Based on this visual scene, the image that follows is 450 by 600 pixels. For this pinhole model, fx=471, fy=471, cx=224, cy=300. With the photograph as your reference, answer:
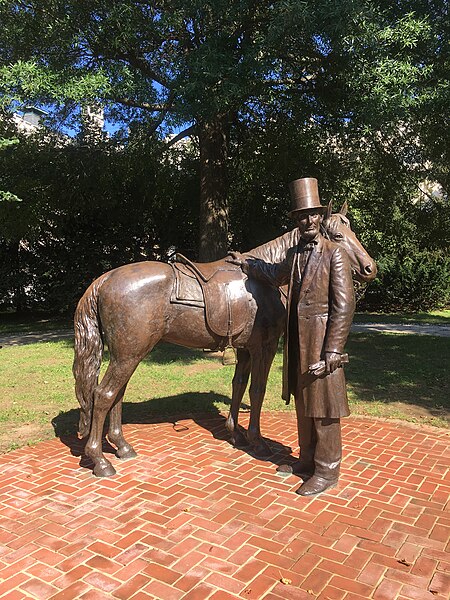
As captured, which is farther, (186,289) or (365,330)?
(365,330)

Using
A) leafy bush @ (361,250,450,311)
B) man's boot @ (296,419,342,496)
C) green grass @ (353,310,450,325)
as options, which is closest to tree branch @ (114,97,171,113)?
man's boot @ (296,419,342,496)

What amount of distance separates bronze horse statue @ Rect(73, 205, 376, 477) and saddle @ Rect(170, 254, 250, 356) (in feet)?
0.10

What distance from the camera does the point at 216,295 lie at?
14.6 feet

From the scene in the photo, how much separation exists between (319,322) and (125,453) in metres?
2.31

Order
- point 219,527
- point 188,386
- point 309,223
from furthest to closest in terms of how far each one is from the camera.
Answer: point 188,386 < point 309,223 < point 219,527

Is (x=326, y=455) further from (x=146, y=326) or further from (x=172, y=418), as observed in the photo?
(x=172, y=418)

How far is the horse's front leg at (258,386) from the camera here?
4641 mm

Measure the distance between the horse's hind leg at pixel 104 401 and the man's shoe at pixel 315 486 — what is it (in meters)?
1.67

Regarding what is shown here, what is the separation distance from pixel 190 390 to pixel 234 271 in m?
3.39

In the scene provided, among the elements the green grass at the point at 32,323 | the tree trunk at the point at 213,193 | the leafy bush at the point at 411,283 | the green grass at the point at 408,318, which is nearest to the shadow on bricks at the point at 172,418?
the tree trunk at the point at 213,193

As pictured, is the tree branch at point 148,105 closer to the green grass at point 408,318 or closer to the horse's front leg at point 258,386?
the horse's front leg at point 258,386

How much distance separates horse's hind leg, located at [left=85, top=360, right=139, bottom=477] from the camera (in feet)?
13.9

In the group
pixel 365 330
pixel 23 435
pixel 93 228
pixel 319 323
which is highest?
pixel 93 228

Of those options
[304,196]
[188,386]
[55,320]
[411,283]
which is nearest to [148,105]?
[188,386]
